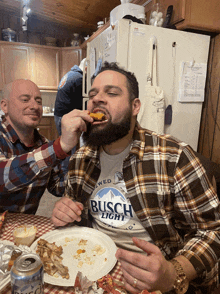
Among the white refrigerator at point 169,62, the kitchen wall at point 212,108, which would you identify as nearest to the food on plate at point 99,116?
the white refrigerator at point 169,62

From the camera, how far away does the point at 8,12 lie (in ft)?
14.6

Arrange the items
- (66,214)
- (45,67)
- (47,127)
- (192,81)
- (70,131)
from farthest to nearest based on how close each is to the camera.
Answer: (45,67)
(47,127)
(192,81)
(66,214)
(70,131)

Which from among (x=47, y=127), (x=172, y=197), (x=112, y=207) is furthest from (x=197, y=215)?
(x=47, y=127)

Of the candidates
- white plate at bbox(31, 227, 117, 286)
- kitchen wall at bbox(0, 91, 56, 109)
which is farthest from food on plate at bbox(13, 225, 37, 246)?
kitchen wall at bbox(0, 91, 56, 109)

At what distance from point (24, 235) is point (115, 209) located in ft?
1.34

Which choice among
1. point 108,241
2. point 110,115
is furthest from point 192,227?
point 110,115

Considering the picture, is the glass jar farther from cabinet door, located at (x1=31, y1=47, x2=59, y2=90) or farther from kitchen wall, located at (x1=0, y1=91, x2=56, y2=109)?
kitchen wall, located at (x1=0, y1=91, x2=56, y2=109)

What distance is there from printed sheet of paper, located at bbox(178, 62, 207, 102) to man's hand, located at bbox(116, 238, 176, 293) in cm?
168

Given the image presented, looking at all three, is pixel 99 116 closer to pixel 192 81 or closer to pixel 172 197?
pixel 172 197

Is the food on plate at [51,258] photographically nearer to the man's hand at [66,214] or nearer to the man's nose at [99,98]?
the man's hand at [66,214]

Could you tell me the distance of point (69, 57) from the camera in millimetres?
4680

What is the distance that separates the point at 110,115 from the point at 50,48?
4.26 metres

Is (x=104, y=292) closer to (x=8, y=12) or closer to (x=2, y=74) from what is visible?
(x=2, y=74)

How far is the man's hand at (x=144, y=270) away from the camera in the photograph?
59 centimetres
